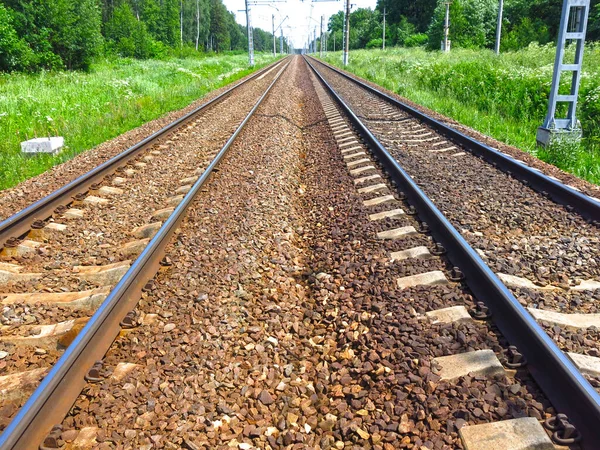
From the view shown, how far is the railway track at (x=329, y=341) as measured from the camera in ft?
7.66

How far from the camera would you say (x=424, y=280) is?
361cm

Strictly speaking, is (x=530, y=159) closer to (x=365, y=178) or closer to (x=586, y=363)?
(x=365, y=178)

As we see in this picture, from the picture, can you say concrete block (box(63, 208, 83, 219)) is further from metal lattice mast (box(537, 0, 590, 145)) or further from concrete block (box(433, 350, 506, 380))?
metal lattice mast (box(537, 0, 590, 145))

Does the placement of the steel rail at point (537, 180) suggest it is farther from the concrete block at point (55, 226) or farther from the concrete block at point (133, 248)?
the concrete block at point (55, 226)

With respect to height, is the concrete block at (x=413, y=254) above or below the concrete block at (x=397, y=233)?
below

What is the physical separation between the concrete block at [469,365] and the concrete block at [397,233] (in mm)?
1810

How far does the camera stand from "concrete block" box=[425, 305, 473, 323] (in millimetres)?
3078

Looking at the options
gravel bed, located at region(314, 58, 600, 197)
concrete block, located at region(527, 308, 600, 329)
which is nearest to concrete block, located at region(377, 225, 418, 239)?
concrete block, located at region(527, 308, 600, 329)

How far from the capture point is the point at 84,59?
1179 inches

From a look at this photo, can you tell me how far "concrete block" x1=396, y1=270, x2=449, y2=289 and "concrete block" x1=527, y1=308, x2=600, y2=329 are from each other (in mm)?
641

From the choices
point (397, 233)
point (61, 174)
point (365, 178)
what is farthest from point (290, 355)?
→ point (61, 174)

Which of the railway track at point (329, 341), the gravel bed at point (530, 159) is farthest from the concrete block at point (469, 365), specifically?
the gravel bed at point (530, 159)

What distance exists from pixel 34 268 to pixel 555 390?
Answer: 4029mm

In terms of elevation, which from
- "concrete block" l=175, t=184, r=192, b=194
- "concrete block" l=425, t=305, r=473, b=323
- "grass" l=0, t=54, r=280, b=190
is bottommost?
"concrete block" l=425, t=305, r=473, b=323
